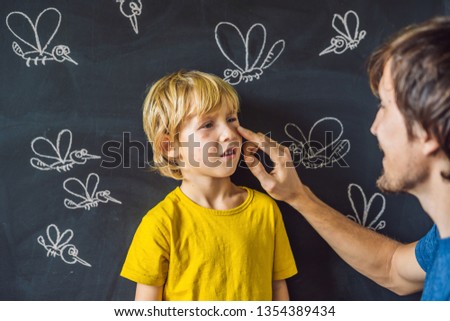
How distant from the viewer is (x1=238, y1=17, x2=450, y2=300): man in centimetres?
105

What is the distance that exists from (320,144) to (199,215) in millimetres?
411

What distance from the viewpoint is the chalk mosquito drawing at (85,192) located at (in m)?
1.42

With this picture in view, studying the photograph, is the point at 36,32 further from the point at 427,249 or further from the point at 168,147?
the point at 427,249

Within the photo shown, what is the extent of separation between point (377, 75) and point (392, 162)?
0.73 ft

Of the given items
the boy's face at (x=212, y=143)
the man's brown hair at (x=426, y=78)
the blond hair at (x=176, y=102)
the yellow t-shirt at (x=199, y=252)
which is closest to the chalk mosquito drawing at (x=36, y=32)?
the blond hair at (x=176, y=102)

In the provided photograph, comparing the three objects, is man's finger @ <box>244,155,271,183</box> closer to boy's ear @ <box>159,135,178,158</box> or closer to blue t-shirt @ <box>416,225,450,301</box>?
boy's ear @ <box>159,135,178,158</box>

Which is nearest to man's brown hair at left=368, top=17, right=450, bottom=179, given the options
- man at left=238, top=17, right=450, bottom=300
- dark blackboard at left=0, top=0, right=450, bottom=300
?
man at left=238, top=17, right=450, bottom=300

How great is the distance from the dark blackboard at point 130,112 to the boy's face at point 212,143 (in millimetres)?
124

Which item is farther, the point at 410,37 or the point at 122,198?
the point at 122,198

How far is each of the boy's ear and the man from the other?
192 mm

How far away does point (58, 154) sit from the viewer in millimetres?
1407
